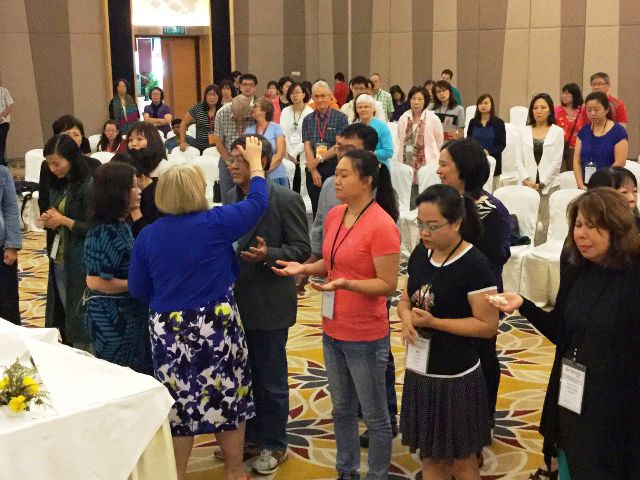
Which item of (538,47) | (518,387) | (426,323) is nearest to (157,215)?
(426,323)

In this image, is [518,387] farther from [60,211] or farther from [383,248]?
[60,211]

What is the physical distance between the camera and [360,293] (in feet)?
11.9

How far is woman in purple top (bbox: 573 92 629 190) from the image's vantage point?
7.18 metres

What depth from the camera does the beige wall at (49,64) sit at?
1538 centimetres

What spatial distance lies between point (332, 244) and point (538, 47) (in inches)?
461

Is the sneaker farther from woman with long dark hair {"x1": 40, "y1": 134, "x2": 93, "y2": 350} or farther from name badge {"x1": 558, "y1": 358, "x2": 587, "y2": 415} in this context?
name badge {"x1": 558, "y1": 358, "x2": 587, "y2": 415}

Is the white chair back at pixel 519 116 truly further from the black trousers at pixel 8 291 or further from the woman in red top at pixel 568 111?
the black trousers at pixel 8 291

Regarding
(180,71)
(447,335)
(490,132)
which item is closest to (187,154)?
(490,132)

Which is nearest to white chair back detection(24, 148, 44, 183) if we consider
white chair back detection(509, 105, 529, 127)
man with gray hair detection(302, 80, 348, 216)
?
man with gray hair detection(302, 80, 348, 216)

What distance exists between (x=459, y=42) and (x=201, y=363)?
13.0 m

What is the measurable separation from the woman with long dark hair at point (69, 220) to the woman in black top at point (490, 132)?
5047 mm

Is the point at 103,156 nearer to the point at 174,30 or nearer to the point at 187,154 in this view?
the point at 187,154

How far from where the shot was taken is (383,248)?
11.9ft

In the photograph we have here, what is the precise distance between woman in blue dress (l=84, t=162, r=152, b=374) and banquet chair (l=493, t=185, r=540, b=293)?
161 inches
